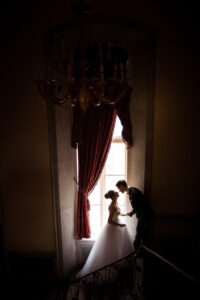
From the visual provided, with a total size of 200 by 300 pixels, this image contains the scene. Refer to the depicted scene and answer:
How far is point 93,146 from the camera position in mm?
4203

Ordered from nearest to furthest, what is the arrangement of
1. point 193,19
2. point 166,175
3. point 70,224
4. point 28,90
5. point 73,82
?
1. point 73,82
2. point 193,19
3. point 28,90
4. point 166,175
5. point 70,224

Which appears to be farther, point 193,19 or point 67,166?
point 67,166

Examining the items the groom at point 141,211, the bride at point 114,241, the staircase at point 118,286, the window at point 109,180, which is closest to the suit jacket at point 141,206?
the groom at point 141,211

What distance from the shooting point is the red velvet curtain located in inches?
163

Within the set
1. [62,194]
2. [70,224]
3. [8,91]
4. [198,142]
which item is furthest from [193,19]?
[70,224]

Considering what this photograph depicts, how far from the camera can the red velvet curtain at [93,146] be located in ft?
13.5

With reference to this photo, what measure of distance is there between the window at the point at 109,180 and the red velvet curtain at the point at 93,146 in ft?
1.23

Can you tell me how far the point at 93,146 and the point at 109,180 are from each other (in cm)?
101

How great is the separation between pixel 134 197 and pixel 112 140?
142cm

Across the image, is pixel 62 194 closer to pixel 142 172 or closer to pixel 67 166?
pixel 67 166

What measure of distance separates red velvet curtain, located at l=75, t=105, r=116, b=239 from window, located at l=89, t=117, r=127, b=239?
37cm

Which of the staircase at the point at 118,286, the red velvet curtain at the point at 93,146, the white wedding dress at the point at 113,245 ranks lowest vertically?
the staircase at the point at 118,286

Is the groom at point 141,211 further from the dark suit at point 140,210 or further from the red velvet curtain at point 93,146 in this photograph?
the red velvet curtain at point 93,146

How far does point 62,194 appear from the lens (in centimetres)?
403
